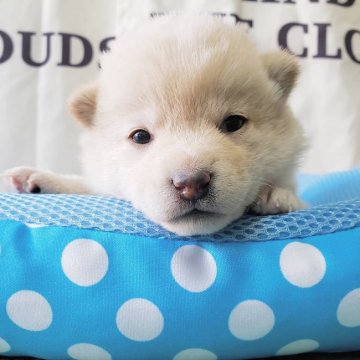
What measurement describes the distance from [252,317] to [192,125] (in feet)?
1.63

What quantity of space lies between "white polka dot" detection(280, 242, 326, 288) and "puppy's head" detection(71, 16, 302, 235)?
0.16 m

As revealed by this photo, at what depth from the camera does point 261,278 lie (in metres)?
1.12

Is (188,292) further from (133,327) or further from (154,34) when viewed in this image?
(154,34)

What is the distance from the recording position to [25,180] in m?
1.82

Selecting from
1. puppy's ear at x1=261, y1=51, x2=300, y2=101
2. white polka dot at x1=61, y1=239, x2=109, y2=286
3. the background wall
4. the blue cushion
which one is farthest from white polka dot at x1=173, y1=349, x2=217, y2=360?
the background wall

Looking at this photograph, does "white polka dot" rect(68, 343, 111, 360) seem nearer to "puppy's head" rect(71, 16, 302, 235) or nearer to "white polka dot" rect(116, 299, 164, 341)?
"white polka dot" rect(116, 299, 164, 341)

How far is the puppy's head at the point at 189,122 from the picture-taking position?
118 cm

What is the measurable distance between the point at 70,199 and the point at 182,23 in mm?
613

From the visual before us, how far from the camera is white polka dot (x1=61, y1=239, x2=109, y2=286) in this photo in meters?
1.11

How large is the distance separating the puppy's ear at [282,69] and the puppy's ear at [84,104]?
0.55 metres

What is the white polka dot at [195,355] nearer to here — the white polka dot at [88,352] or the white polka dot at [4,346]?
the white polka dot at [88,352]

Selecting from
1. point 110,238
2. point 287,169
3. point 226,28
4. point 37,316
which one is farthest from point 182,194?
point 226,28

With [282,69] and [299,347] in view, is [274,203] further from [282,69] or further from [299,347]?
[282,69]

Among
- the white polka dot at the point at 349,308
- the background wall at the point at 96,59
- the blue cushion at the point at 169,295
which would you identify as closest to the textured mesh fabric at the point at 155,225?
the blue cushion at the point at 169,295
